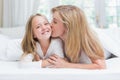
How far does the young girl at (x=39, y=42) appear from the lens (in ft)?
5.63

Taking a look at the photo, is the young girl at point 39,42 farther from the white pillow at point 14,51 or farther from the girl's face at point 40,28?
the white pillow at point 14,51

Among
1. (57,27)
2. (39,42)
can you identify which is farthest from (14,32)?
(57,27)

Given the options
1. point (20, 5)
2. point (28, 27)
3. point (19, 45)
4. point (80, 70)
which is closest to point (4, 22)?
point (20, 5)

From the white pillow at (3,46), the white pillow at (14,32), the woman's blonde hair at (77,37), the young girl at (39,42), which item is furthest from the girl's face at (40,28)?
Result: the white pillow at (14,32)

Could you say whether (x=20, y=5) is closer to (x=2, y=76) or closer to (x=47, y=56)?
(x=47, y=56)

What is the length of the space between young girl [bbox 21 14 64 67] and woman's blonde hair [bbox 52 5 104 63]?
0.34ft

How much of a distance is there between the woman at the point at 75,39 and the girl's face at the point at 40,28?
0.05 m

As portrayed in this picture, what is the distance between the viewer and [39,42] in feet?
5.98

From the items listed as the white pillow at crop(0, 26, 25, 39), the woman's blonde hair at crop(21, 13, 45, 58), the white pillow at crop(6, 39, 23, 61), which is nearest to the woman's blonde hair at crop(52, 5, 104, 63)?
the woman's blonde hair at crop(21, 13, 45, 58)

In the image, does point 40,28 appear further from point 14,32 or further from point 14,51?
point 14,32

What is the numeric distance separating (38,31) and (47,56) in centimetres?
19

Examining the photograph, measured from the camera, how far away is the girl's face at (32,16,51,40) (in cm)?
171

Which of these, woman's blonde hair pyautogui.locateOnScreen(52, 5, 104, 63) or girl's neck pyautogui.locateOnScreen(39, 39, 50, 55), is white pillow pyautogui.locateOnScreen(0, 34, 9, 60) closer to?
girl's neck pyautogui.locateOnScreen(39, 39, 50, 55)

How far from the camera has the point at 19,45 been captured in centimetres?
200
